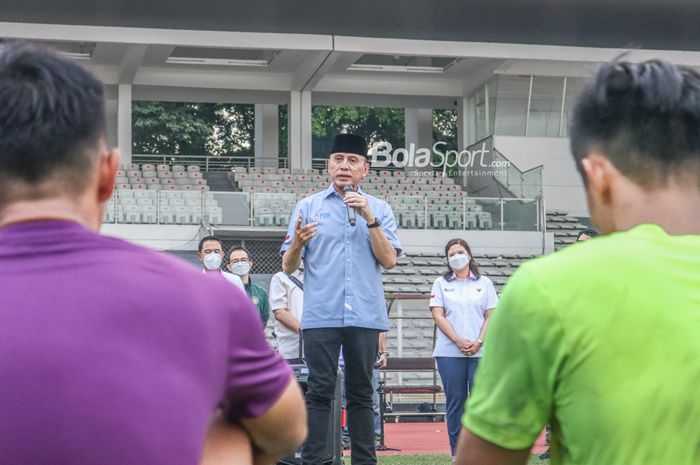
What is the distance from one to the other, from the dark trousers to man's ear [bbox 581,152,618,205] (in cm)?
479

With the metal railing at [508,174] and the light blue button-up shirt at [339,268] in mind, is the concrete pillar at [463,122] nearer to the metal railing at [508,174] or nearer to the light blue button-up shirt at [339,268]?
the metal railing at [508,174]

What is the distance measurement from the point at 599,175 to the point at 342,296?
4.95m

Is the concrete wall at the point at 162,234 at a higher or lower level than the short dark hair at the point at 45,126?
lower

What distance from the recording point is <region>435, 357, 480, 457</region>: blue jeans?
29.2ft

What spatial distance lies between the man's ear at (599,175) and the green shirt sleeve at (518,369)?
25 centimetres

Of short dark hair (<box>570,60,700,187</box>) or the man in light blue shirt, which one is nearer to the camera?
short dark hair (<box>570,60,700,187</box>)

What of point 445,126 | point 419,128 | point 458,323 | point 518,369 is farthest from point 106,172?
point 445,126

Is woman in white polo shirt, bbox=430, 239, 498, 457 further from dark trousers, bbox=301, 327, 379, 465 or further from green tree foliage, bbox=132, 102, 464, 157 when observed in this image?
green tree foliage, bbox=132, 102, 464, 157

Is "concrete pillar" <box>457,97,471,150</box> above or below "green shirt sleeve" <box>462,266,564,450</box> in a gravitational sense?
above

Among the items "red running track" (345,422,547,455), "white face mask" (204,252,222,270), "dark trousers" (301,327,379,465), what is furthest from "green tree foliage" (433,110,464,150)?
"dark trousers" (301,327,379,465)

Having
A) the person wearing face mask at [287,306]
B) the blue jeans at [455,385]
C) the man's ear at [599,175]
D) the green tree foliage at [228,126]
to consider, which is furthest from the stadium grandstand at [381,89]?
the man's ear at [599,175]

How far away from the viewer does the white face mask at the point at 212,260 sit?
10.7 m

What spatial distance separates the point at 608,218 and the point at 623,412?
14.5 inches

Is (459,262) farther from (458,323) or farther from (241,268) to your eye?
(241,268)
